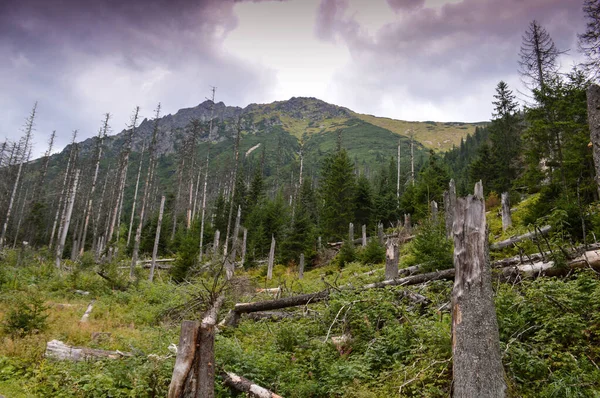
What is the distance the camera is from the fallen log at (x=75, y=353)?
7.47 metres

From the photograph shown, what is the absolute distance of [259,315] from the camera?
10.7 meters

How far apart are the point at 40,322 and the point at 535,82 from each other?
2808cm

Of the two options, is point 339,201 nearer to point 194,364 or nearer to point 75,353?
point 75,353

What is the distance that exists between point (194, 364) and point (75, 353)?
4.49 meters

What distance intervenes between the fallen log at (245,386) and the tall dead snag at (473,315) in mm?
2820

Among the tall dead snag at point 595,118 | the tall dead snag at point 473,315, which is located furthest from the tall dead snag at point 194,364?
the tall dead snag at point 595,118

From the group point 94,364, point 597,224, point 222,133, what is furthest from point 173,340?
point 222,133

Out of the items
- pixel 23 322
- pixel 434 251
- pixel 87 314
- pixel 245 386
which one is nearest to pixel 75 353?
pixel 23 322

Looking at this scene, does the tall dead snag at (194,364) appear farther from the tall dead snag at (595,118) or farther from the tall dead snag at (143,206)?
the tall dead snag at (143,206)

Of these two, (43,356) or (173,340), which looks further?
(173,340)

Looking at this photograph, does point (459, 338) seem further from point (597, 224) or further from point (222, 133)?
point (222, 133)

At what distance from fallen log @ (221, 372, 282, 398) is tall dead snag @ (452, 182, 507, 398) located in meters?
2.82

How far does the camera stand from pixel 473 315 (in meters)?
4.27

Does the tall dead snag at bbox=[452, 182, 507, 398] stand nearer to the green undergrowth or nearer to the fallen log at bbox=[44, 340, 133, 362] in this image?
the green undergrowth
